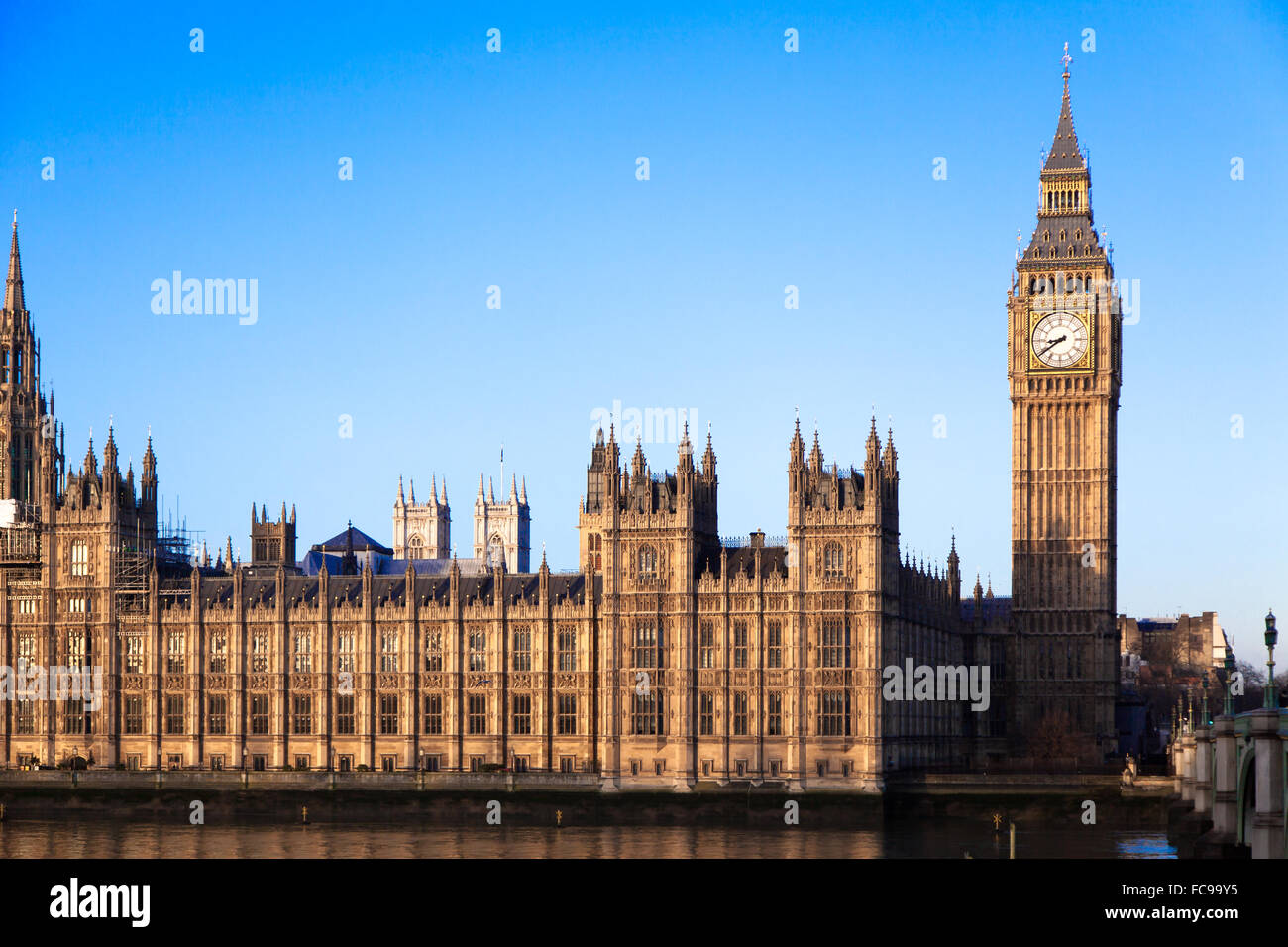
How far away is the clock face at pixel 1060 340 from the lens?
509 ft

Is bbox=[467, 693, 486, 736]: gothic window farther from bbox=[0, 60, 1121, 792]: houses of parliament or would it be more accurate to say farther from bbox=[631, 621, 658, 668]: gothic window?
bbox=[631, 621, 658, 668]: gothic window

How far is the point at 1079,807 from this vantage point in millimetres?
119688

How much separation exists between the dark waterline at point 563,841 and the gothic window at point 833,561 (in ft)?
47.7

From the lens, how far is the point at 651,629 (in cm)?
12712

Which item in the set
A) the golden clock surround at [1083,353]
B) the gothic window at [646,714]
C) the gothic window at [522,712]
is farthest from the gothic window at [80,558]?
the golden clock surround at [1083,353]

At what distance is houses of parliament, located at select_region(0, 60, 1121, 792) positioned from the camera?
124 m

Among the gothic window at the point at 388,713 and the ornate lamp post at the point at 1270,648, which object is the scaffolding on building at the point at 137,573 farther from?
the ornate lamp post at the point at 1270,648

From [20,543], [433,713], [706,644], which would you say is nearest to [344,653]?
[433,713]

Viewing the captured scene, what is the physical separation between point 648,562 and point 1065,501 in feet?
132

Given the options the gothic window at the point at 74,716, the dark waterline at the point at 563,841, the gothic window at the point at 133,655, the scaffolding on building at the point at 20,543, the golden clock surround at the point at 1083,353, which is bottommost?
the dark waterline at the point at 563,841

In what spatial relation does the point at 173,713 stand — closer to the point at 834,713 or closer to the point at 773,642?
the point at 773,642

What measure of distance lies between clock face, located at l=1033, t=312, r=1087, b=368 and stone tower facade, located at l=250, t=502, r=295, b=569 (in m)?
57.9
